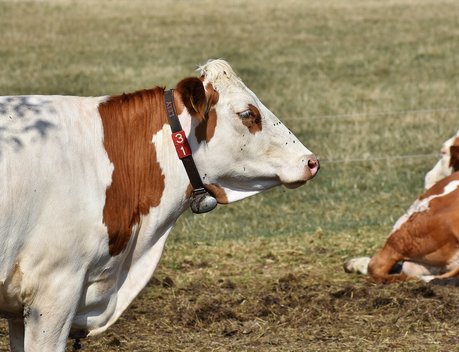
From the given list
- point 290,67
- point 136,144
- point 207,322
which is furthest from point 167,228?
point 290,67

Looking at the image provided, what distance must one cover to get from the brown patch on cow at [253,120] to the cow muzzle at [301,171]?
10.6 inches

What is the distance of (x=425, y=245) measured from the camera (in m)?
8.79

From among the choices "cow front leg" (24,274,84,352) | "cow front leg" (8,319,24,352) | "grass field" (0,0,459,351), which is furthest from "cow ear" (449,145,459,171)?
"cow front leg" (24,274,84,352)

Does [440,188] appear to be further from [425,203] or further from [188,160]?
[188,160]

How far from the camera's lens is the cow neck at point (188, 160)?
5316 millimetres

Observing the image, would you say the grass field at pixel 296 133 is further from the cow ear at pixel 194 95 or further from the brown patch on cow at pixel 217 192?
the cow ear at pixel 194 95

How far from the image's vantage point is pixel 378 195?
39.8 ft

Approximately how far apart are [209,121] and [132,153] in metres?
0.43

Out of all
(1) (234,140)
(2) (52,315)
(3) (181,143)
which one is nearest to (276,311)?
(1) (234,140)

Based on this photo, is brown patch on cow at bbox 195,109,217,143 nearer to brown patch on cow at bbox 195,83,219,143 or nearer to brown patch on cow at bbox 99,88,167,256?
brown patch on cow at bbox 195,83,219,143

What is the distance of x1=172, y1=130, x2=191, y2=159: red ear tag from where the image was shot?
531cm

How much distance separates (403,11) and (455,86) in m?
14.9

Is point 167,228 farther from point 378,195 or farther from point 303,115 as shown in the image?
point 303,115

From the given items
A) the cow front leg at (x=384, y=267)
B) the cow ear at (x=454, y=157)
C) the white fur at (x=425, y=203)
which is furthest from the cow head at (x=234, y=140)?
the cow ear at (x=454, y=157)
